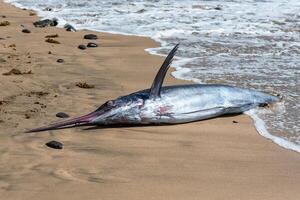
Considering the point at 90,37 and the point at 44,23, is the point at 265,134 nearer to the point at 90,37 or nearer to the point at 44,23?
the point at 90,37

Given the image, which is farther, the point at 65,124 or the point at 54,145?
the point at 65,124

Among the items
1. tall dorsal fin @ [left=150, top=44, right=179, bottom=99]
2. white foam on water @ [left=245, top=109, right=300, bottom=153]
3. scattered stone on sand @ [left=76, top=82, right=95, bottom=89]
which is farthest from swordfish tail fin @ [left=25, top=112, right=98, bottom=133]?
scattered stone on sand @ [left=76, top=82, right=95, bottom=89]

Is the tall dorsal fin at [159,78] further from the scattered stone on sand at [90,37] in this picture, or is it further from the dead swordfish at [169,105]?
the scattered stone on sand at [90,37]

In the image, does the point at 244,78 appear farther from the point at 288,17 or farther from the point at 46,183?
the point at 288,17

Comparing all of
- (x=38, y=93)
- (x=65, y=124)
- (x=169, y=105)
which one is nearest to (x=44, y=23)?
(x=38, y=93)

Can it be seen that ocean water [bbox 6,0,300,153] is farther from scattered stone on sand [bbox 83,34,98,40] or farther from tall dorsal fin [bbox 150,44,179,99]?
scattered stone on sand [bbox 83,34,98,40]

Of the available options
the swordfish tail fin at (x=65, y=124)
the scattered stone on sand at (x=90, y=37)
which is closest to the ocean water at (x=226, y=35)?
the scattered stone on sand at (x=90, y=37)

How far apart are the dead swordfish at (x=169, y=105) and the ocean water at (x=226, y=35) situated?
9.7 inches

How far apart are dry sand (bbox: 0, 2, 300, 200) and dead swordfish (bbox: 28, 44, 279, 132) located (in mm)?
80

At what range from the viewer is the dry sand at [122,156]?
3.31m

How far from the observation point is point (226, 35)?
11.0 metres

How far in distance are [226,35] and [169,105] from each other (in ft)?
21.2

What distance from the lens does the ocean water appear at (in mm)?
5598

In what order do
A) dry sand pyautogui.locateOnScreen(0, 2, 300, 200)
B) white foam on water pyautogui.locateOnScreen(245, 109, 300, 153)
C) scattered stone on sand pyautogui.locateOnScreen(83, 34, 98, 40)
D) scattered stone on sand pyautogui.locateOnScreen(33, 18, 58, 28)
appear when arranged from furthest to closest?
scattered stone on sand pyautogui.locateOnScreen(33, 18, 58, 28) < scattered stone on sand pyautogui.locateOnScreen(83, 34, 98, 40) < white foam on water pyautogui.locateOnScreen(245, 109, 300, 153) < dry sand pyautogui.locateOnScreen(0, 2, 300, 200)
